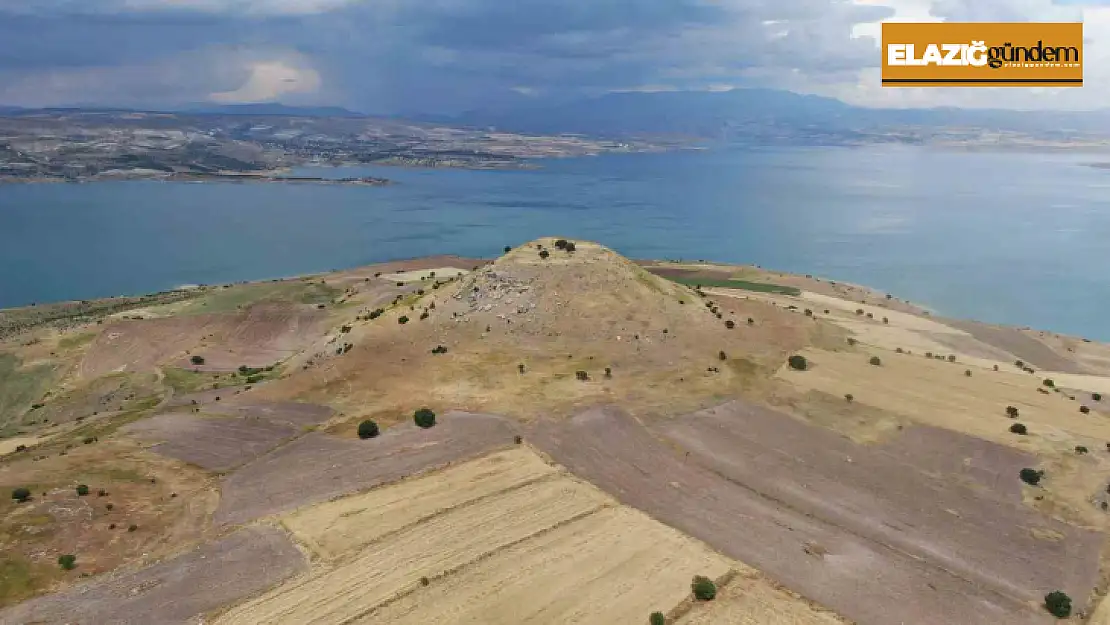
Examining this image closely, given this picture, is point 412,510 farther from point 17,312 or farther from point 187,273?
point 187,273

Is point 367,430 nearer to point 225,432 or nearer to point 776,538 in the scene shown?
point 225,432

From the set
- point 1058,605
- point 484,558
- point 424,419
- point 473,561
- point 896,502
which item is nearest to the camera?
point 1058,605

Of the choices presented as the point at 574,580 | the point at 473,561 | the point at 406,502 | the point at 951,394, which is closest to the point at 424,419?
the point at 406,502

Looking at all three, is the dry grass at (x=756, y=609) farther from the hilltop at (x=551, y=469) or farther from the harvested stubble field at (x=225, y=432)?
the harvested stubble field at (x=225, y=432)

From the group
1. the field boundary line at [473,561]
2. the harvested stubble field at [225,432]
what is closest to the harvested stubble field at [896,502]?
the field boundary line at [473,561]

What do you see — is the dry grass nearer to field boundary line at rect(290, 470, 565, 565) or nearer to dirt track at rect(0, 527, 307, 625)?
field boundary line at rect(290, 470, 565, 565)

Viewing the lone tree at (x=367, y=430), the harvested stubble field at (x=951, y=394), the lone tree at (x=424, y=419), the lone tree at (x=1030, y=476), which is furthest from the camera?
the harvested stubble field at (x=951, y=394)

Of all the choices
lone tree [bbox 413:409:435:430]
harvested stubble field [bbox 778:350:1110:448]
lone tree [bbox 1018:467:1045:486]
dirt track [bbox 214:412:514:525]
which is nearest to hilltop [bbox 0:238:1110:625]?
dirt track [bbox 214:412:514:525]
